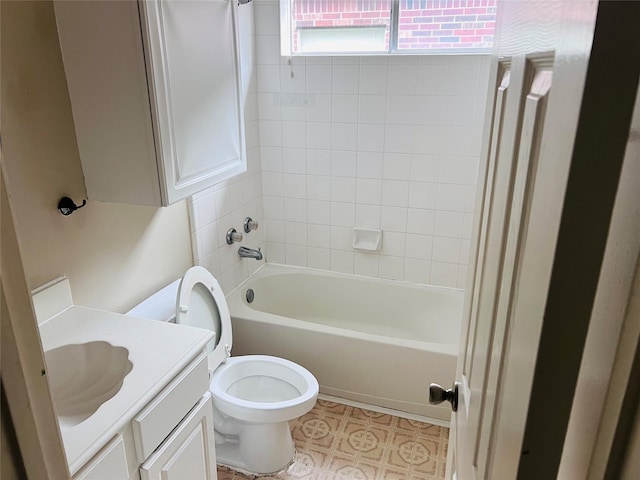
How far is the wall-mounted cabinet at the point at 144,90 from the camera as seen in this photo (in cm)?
138

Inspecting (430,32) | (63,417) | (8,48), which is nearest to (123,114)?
(8,48)

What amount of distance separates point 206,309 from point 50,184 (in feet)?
2.73

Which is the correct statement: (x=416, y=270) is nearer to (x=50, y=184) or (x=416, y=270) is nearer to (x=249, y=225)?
(x=249, y=225)

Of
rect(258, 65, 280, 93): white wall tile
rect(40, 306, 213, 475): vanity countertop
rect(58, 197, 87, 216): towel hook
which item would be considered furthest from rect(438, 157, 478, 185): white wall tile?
rect(58, 197, 87, 216): towel hook

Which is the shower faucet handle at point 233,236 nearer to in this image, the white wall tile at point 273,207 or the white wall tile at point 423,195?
the white wall tile at point 273,207

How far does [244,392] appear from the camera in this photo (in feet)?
7.02

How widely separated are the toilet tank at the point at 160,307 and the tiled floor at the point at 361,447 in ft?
2.44

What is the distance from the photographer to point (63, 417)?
1354 millimetres

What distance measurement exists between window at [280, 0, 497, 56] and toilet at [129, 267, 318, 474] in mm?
1466

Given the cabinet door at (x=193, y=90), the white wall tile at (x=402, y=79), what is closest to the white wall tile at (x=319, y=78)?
the white wall tile at (x=402, y=79)

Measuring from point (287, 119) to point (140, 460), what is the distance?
1.99 meters

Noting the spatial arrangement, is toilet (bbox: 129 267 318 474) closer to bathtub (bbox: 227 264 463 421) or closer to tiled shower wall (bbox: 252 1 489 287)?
bathtub (bbox: 227 264 463 421)

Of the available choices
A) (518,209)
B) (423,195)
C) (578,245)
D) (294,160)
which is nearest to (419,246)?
(423,195)

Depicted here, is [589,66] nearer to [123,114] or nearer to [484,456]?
[484,456]
